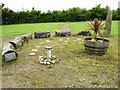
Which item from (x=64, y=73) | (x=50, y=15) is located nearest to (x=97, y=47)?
(x=64, y=73)

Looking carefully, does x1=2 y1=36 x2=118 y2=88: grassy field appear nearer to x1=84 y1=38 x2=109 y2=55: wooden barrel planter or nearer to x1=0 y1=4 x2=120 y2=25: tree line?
x1=84 y1=38 x2=109 y2=55: wooden barrel planter

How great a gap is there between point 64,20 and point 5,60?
20861 mm

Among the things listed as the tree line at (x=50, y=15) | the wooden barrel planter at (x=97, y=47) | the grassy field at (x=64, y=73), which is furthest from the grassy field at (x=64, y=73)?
the tree line at (x=50, y=15)

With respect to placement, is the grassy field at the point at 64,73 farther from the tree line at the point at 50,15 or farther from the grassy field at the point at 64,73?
the tree line at the point at 50,15

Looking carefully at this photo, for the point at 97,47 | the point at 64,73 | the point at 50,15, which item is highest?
the point at 50,15

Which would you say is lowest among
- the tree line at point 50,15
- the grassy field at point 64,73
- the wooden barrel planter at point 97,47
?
the grassy field at point 64,73

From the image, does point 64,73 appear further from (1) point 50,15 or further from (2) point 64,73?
(1) point 50,15

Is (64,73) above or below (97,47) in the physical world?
below

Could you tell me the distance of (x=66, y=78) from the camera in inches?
130

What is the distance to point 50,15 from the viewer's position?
76.7 feet

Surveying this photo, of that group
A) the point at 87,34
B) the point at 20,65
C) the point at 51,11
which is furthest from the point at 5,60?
the point at 51,11

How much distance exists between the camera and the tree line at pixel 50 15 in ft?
67.3

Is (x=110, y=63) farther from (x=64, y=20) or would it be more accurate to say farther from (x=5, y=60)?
(x=64, y=20)

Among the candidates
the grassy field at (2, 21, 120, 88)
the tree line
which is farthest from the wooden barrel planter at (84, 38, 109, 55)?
the tree line
